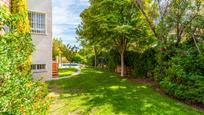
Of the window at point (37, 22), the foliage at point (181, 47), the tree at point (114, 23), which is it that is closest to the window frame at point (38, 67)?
the window at point (37, 22)

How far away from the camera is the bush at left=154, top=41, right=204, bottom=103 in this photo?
12383mm

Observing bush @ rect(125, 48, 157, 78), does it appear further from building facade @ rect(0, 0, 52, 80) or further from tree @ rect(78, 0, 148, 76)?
building facade @ rect(0, 0, 52, 80)

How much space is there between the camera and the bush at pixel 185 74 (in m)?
12.4

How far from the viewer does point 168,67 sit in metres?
15.1

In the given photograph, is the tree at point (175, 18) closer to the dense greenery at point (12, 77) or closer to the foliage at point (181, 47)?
the foliage at point (181, 47)

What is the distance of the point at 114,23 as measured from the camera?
64.2ft

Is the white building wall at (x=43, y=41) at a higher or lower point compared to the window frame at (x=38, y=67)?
higher

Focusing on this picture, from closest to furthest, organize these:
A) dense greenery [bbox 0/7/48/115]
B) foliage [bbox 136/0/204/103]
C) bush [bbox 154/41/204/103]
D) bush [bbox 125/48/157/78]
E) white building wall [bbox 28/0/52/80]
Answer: dense greenery [bbox 0/7/48/115] → bush [bbox 154/41/204/103] → foliage [bbox 136/0/204/103] → bush [bbox 125/48/157/78] → white building wall [bbox 28/0/52/80]

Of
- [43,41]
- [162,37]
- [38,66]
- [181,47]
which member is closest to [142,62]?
[162,37]

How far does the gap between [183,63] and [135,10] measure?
8.11 meters

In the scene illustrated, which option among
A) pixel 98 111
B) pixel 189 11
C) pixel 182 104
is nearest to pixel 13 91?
pixel 98 111

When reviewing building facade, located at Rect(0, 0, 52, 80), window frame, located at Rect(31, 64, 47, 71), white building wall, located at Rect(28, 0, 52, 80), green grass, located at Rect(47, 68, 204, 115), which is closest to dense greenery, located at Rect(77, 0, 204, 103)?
green grass, located at Rect(47, 68, 204, 115)

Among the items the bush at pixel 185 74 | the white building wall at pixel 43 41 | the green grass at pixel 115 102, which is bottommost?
the green grass at pixel 115 102

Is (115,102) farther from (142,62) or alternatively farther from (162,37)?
(142,62)
